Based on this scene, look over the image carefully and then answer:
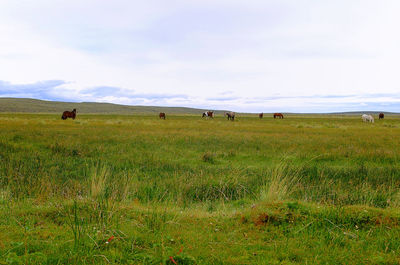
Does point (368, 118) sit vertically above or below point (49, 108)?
below

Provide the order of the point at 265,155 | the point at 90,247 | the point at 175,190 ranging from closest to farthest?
the point at 90,247 < the point at 175,190 < the point at 265,155

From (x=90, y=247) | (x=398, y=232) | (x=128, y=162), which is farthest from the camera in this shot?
(x=128, y=162)

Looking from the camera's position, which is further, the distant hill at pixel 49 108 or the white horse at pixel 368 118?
the distant hill at pixel 49 108

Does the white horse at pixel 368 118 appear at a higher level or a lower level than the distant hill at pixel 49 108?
lower

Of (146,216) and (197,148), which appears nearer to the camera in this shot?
(146,216)

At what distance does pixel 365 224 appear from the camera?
4.34 metres

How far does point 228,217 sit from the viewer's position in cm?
460

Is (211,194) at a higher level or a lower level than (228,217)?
lower

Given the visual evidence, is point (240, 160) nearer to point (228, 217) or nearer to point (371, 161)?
point (371, 161)

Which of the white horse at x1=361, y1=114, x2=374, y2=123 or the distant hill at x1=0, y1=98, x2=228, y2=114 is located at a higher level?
the distant hill at x1=0, y1=98, x2=228, y2=114

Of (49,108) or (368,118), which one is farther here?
(49,108)

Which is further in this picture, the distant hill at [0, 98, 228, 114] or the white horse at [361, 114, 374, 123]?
the distant hill at [0, 98, 228, 114]

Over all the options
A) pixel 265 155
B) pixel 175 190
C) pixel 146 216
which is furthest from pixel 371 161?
pixel 146 216

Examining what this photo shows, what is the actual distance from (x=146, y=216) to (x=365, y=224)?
364 cm
